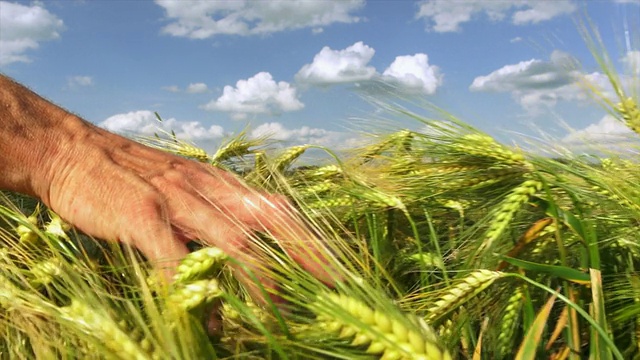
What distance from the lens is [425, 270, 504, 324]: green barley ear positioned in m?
0.76

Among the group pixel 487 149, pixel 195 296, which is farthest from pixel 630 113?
pixel 195 296

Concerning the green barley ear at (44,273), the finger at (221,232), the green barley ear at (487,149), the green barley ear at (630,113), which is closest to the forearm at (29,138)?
the finger at (221,232)

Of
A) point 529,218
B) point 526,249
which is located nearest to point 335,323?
point 526,249

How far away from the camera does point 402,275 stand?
1.01 metres

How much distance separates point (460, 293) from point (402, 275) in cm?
24

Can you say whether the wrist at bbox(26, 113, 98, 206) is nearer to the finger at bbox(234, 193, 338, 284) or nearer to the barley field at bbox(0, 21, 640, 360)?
the barley field at bbox(0, 21, 640, 360)

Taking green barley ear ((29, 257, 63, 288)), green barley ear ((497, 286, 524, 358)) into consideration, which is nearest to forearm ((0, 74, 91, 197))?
green barley ear ((29, 257, 63, 288))

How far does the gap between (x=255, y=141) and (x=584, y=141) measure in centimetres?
81

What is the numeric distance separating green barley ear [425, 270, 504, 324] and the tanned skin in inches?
9.7

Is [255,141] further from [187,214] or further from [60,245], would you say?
[60,245]

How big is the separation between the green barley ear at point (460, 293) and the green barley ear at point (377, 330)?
163mm

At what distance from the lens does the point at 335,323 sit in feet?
1.95

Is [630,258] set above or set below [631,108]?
below

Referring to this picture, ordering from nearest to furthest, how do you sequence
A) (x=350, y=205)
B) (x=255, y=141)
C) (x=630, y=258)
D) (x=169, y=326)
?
1. (x=169, y=326)
2. (x=630, y=258)
3. (x=350, y=205)
4. (x=255, y=141)
